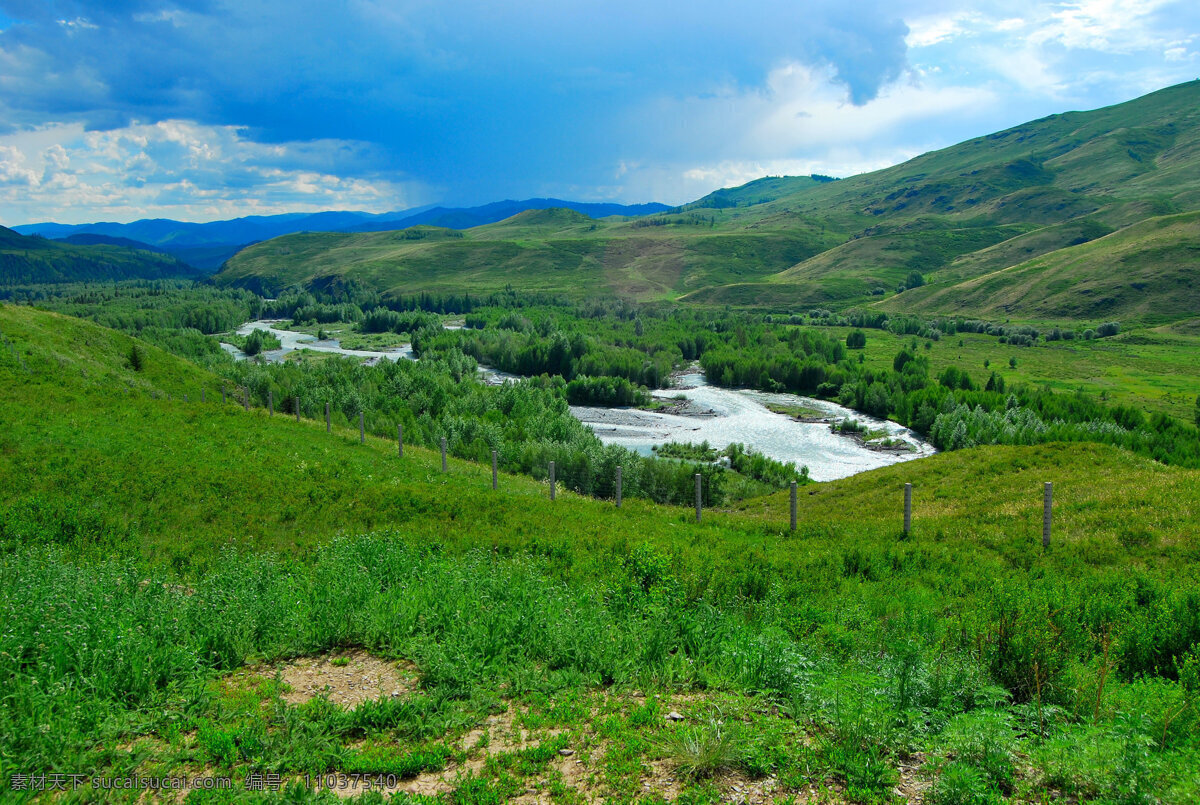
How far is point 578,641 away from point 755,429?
194 feet

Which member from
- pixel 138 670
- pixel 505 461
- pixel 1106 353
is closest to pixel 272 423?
pixel 505 461

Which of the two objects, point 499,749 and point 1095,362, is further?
point 1095,362

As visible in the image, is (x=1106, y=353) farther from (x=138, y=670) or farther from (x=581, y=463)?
(x=138, y=670)

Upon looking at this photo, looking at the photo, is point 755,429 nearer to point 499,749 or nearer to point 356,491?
point 356,491

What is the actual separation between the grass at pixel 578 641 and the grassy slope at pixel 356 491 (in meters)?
0.15

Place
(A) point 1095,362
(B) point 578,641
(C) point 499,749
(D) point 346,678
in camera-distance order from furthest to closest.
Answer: (A) point 1095,362, (B) point 578,641, (D) point 346,678, (C) point 499,749

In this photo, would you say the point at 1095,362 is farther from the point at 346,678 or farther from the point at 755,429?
the point at 346,678

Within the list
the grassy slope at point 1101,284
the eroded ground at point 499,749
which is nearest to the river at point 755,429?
the eroded ground at point 499,749

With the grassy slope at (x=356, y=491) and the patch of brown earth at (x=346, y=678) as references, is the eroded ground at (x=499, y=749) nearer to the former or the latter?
the patch of brown earth at (x=346, y=678)

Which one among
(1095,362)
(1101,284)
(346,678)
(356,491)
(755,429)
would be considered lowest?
(755,429)

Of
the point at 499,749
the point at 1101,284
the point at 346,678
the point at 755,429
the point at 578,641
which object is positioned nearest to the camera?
the point at 499,749

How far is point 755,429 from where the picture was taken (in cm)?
6562

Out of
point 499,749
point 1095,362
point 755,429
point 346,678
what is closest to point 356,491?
point 346,678

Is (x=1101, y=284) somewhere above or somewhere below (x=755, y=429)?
above
